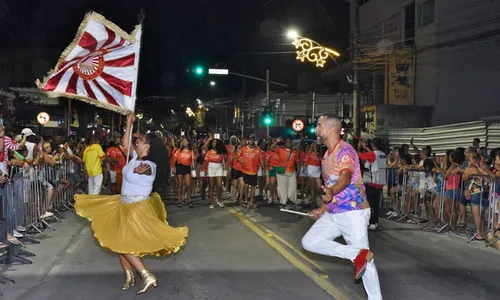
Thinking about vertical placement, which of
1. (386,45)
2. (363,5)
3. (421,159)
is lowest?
(421,159)

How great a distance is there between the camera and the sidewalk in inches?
235

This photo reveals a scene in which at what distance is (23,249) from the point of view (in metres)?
7.98

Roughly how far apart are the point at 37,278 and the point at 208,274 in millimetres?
2179

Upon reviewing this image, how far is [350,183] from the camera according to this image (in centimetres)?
507

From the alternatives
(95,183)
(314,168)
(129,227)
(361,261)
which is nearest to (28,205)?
(95,183)

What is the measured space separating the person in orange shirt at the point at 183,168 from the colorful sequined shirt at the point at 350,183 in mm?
9112

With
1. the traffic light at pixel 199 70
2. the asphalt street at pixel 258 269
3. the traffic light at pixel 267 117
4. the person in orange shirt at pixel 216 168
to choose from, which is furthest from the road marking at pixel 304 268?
the traffic light at pixel 267 117

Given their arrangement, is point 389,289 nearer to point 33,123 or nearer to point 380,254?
point 380,254

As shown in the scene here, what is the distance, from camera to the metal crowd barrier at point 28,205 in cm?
714

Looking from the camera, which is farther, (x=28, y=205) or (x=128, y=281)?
(x=28, y=205)

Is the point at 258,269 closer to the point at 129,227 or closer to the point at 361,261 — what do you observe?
the point at 129,227

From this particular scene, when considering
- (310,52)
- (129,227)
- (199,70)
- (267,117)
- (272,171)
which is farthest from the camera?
(267,117)

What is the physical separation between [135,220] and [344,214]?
2.30 meters

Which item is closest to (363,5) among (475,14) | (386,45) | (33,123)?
(386,45)
